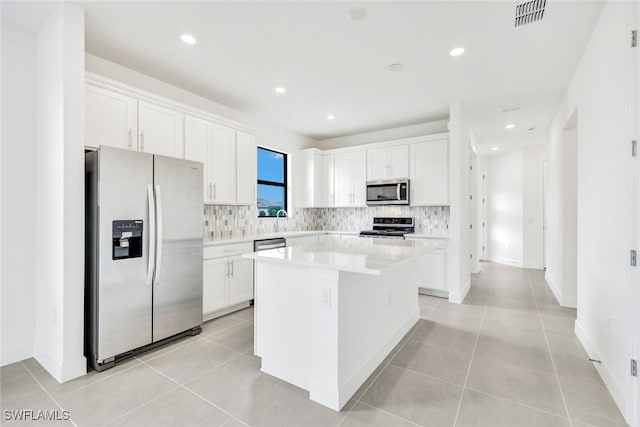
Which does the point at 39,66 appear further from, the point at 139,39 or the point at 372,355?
the point at 372,355

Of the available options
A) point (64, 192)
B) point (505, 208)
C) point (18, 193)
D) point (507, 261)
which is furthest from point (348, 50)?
point (507, 261)

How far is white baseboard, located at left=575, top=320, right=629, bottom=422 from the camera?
6.00 ft

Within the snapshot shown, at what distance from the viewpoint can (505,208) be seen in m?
7.19

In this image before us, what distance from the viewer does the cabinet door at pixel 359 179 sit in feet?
17.2

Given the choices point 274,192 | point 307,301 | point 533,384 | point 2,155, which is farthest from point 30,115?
point 533,384

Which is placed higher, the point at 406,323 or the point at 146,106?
the point at 146,106

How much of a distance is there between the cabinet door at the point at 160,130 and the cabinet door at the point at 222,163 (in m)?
0.42

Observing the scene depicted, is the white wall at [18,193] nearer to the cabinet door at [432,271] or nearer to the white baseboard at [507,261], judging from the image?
the cabinet door at [432,271]

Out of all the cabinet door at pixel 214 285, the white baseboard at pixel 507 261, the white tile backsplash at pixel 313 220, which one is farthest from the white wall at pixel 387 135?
the white baseboard at pixel 507 261

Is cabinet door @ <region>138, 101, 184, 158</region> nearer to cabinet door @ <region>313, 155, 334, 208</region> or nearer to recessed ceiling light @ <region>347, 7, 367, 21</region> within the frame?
recessed ceiling light @ <region>347, 7, 367, 21</region>

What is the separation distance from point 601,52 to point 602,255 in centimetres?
156

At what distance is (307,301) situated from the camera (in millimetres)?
2057

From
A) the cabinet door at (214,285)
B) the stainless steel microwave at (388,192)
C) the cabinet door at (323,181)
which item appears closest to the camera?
the cabinet door at (214,285)

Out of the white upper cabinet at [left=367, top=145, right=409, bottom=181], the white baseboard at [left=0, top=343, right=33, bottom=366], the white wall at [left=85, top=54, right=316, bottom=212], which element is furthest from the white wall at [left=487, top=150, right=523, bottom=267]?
the white baseboard at [left=0, top=343, right=33, bottom=366]
